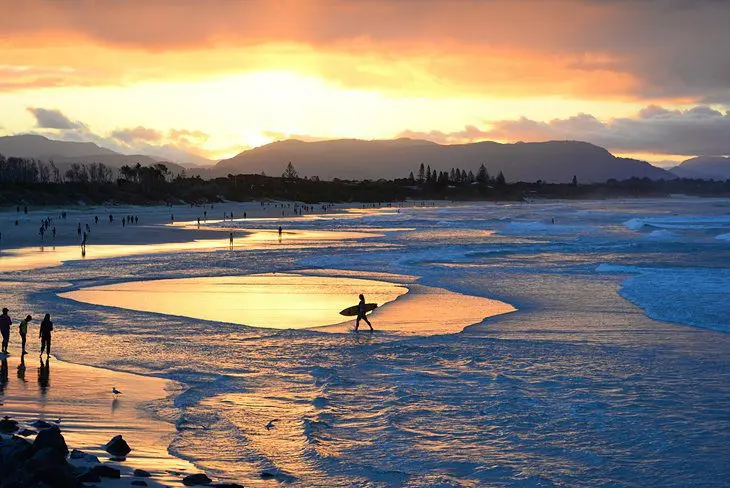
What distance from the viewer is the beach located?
10.6 metres

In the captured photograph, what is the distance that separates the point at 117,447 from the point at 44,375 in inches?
225

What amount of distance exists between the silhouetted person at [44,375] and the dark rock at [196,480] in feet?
18.6

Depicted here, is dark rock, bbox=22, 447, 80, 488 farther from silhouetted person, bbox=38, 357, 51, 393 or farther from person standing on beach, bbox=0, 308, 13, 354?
person standing on beach, bbox=0, 308, 13, 354

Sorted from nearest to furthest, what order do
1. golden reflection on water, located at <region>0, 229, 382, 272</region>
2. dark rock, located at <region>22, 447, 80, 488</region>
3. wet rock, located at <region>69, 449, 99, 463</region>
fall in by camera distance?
dark rock, located at <region>22, 447, 80, 488</region> → wet rock, located at <region>69, 449, 99, 463</region> → golden reflection on water, located at <region>0, 229, 382, 272</region>

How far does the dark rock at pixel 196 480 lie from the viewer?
916cm

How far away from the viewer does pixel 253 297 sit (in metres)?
27.1

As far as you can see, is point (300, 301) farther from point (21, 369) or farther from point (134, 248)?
point (134, 248)

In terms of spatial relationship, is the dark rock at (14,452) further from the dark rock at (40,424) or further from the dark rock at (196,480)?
the dark rock at (40,424)

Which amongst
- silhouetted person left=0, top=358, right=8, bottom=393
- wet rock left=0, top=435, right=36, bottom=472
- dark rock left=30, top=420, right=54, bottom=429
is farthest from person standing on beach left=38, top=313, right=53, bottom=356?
wet rock left=0, top=435, right=36, bottom=472

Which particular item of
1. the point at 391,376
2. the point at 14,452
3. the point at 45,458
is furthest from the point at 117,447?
the point at 391,376

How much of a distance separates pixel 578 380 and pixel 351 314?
888cm

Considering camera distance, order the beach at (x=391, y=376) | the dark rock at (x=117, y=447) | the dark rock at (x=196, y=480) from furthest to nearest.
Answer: the beach at (x=391, y=376), the dark rock at (x=117, y=447), the dark rock at (x=196, y=480)

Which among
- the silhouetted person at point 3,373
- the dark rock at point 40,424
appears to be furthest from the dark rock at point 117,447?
the silhouetted person at point 3,373

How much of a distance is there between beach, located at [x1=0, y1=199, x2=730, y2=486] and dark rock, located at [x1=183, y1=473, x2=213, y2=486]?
0.23m
